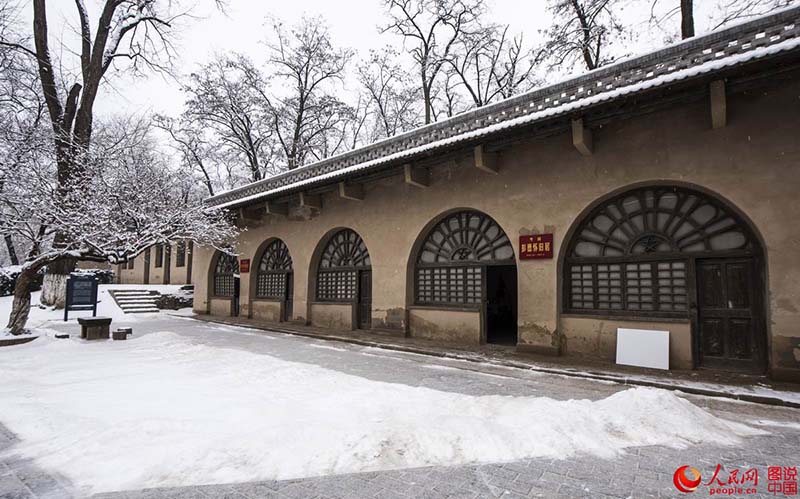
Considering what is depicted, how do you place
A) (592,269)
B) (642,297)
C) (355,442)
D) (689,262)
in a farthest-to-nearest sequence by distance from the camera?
(592,269) → (642,297) → (689,262) → (355,442)

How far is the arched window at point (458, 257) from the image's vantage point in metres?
9.20

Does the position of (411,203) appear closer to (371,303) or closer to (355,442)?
(371,303)

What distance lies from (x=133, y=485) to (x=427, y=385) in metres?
3.72

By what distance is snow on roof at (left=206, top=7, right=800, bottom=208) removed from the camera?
219 inches

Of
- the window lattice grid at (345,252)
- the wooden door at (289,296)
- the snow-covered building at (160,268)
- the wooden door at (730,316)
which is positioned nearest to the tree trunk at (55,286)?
the wooden door at (289,296)

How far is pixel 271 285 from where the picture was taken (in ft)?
49.1

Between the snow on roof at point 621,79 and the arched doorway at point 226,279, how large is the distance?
802 cm

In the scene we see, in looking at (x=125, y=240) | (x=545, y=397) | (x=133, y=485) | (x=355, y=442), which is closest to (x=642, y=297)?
(x=545, y=397)

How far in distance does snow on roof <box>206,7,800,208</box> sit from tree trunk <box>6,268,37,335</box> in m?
6.84

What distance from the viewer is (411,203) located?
10492 mm

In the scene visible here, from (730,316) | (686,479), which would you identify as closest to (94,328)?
(686,479)

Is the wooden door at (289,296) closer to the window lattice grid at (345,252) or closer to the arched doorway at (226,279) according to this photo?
the window lattice grid at (345,252)

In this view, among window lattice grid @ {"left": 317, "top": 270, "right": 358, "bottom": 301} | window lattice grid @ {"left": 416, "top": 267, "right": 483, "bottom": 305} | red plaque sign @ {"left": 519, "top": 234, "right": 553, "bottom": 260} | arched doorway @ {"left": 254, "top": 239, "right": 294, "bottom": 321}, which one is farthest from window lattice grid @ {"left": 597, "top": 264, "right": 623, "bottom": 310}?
arched doorway @ {"left": 254, "top": 239, "right": 294, "bottom": 321}

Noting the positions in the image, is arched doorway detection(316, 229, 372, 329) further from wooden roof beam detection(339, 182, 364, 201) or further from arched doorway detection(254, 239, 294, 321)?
arched doorway detection(254, 239, 294, 321)
